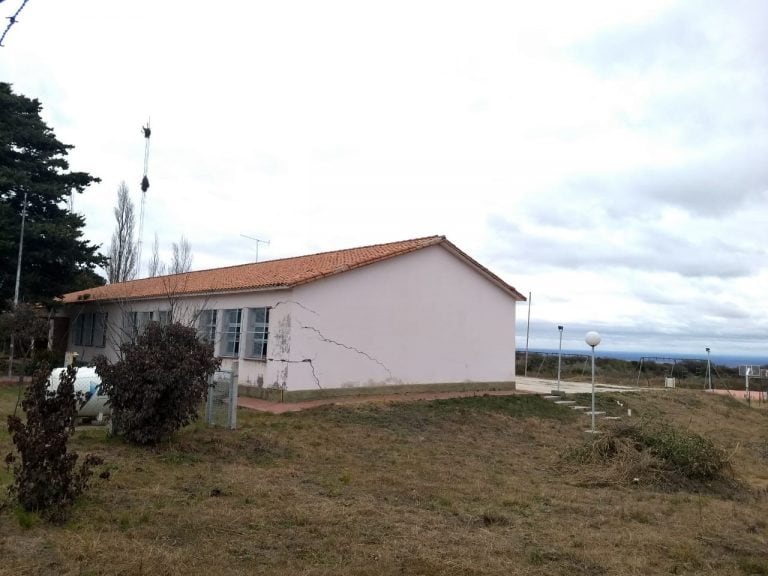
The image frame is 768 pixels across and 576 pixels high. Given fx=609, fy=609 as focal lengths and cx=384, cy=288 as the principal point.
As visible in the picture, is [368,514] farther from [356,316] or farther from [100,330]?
[100,330]

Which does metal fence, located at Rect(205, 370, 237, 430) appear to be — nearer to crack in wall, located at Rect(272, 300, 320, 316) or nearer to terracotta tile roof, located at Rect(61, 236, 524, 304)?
crack in wall, located at Rect(272, 300, 320, 316)

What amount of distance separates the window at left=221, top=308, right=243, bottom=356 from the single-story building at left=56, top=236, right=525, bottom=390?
31 mm

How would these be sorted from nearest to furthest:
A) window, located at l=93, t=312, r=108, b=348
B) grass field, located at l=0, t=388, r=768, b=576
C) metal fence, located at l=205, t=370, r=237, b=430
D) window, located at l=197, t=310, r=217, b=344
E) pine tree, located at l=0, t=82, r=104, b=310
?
grass field, located at l=0, t=388, r=768, b=576 → metal fence, located at l=205, t=370, r=237, b=430 → window, located at l=197, t=310, r=217, b=344 → pine tree, located at l=0, t=82, r=104, b=310 → window, located at l=93, t=312, r=108, b=348

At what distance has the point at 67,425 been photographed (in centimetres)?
610

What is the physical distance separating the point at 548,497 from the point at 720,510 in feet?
7.23

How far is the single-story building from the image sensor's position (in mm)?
15297

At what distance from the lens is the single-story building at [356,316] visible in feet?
50.2

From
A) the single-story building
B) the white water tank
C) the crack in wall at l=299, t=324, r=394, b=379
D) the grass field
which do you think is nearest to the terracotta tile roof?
the single-story building

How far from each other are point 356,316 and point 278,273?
311cm

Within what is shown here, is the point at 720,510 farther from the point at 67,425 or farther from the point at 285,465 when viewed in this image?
the point at 67,425

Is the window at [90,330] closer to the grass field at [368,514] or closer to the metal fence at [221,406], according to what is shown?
the metal fence at [221,406]

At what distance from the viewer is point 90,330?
25156mm

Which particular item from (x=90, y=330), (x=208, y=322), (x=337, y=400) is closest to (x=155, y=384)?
(x=337, y=400)

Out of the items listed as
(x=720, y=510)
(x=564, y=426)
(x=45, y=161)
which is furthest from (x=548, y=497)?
(x=45, y=161)
